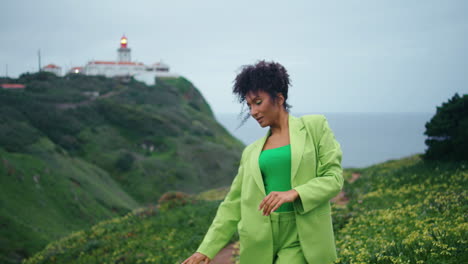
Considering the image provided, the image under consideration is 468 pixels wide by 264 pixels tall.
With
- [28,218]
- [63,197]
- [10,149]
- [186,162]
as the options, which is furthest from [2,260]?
[186,162]

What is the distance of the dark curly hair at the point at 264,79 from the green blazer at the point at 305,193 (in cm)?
26

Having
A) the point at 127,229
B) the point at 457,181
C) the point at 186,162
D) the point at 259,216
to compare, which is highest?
the point at 259,216

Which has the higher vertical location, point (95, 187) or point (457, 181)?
point (457, 181)

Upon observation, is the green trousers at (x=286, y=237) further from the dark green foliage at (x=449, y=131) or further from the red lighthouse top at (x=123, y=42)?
the red lighthouse top at (x=123, y=42)

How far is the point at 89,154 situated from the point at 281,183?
4408 cm

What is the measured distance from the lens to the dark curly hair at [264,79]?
127 inches

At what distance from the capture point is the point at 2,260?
50.4ft

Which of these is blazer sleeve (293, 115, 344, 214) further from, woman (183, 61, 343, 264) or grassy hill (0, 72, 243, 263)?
grassy hill (0, 72, 243, 263)

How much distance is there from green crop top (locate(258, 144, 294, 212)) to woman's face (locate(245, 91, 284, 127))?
254mm

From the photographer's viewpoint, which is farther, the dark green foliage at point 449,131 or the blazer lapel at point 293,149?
the dark green foliage at point 449,131

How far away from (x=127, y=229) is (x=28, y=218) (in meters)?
9.12

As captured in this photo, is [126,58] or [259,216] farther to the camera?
[126,58]

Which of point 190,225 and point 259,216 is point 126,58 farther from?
point 259,216

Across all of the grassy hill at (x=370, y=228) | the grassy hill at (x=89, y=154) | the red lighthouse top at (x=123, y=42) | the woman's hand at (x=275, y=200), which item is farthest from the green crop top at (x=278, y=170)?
the red lighthouse top at (x=123, y=42)
